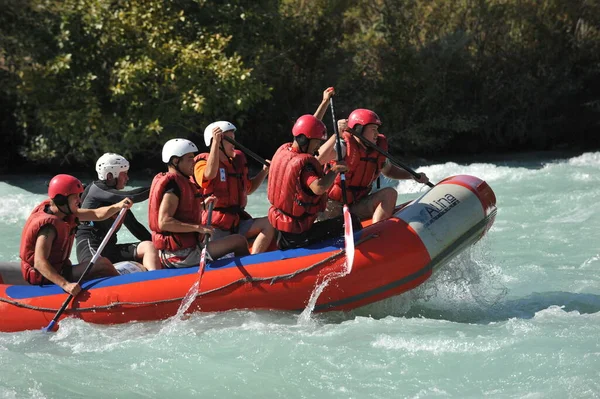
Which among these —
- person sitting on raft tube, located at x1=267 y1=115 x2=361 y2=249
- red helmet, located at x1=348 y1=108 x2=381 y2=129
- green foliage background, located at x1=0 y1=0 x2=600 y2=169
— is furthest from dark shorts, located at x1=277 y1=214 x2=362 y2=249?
green foliage background, located at x1=0 y1=0 x2=600 y2=169

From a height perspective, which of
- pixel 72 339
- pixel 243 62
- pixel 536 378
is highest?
pixel 243 62

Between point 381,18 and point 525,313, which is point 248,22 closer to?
point 381,18

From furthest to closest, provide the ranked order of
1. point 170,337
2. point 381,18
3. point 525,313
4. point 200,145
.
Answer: point 381,18 → point 200,145 → point 525,313 → point 170,337

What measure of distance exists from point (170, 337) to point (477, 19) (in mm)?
11773

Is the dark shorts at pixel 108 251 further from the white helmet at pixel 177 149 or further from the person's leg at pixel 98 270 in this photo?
the white helmet at pixel 177 149

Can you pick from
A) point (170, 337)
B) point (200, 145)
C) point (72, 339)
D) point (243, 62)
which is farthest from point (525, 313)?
point (200, 145)

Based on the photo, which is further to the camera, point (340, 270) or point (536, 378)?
point (340, 270)

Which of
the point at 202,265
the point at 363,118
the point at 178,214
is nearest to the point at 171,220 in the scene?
the point at 178,214

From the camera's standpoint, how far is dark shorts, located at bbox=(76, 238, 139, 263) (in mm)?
6609

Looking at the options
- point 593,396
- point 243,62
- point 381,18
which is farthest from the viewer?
point 381,18

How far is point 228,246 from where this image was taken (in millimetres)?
6332

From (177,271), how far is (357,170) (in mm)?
1617

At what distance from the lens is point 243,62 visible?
13.1 meters

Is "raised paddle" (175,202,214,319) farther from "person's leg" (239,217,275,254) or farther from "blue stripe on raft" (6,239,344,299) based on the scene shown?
"person's leg" (239,217,275,254)
